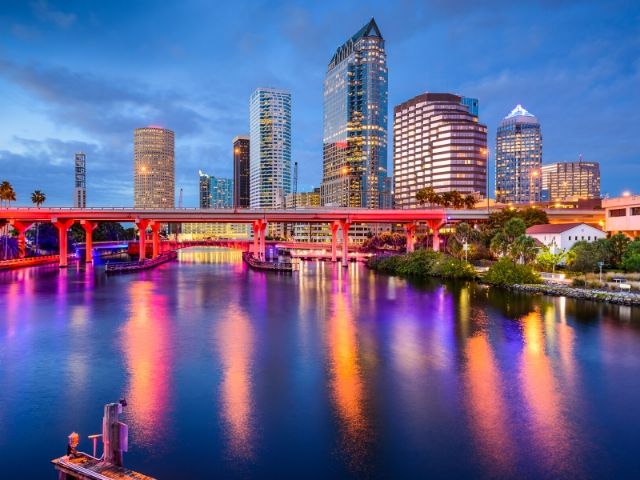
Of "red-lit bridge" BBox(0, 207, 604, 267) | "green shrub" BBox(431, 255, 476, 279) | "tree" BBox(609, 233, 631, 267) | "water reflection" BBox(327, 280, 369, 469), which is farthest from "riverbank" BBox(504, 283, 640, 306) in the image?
"red-lit bridge" BBox(0, 207, 604, 267)

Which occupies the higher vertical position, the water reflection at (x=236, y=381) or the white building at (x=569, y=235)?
the white building at (x=569, y=235)

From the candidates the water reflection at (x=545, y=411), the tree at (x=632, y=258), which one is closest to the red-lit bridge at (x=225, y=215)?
the tree at (x=632, y=258)

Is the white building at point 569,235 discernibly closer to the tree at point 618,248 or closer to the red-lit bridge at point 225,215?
the tree at point 618,248

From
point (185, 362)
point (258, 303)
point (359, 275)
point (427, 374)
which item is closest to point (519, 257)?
point (359, 275)

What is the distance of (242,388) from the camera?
78.3 ft

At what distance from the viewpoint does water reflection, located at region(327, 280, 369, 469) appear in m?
17.7

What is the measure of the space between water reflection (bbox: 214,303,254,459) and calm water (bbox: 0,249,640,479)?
95 millimetres

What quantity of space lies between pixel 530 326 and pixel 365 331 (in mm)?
14046

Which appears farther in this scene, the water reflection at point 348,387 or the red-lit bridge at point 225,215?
the red-lit bridge at point 225,215

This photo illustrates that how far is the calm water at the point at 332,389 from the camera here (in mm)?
16844

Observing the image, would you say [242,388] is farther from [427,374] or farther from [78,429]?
[427,374]

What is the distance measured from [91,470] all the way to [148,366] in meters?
14.4

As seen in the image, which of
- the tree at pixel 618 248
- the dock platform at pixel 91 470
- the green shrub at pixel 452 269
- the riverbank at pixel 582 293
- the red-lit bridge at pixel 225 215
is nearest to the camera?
the dock platform at pixel 91 470

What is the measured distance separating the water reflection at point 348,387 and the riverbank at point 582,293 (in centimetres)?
2838
